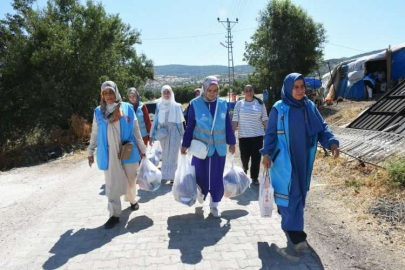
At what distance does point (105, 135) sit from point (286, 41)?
14.9m

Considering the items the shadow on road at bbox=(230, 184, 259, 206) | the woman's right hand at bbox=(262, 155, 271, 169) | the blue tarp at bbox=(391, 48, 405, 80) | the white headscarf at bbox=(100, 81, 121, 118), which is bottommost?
the shadow on road at bbox=(230, 184, 259, 206)

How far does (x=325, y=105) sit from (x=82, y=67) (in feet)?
37.9

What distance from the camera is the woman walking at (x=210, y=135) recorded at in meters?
4.34

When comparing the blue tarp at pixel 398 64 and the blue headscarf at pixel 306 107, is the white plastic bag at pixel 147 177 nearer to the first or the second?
the blue headscarf at pixel 306 107

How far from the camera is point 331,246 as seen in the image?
3.59m

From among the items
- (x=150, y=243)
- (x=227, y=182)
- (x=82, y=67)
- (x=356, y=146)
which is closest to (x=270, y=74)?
(x=82, y=67)

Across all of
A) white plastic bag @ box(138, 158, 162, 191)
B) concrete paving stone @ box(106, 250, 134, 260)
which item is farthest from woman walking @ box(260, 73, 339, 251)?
white plastic bag @ box(138, 158, 162, 191)

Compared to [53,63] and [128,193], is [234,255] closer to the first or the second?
[128,193]

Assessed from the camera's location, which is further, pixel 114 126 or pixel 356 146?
pixel 356 146

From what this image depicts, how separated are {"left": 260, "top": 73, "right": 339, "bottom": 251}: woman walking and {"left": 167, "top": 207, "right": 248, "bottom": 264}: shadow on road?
3.10 ft

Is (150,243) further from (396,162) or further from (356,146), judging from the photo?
Result: (356,146)

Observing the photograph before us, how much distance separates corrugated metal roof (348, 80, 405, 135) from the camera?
6988mm

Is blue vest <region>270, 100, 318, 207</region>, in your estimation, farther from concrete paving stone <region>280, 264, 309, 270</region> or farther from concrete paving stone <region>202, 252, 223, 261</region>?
concrete paving stone <region>202, 252, 223, 261</region>

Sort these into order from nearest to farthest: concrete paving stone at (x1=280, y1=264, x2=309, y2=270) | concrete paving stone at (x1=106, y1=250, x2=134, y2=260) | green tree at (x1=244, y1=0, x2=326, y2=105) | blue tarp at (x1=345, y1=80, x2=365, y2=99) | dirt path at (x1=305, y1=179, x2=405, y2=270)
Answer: concrete paving stone at (x1=280, y1=264, x2=309, y2=270) < dirt path at (x1=305, y1=179, x2=405, y2=270) < concrete paving stone at (x1=106, y1=250, x2=134, y2=260) < blue tarp at (x1=345, y1=80, x2=365, y2=99) < green tree at (x1=244, y1=0, x2=326, y2=105)
